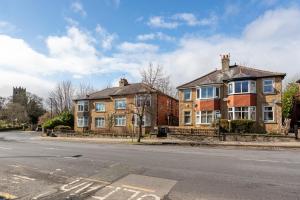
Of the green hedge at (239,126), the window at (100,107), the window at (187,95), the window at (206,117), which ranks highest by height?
the window at (187,95)

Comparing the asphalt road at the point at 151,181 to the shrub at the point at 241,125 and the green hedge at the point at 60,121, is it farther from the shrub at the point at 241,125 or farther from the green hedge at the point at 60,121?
the green hedge at the point at 60,121

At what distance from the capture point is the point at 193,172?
1124 centimetres

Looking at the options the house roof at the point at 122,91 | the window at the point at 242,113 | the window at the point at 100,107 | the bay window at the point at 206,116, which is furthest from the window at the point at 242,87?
the window at the point at 100,107

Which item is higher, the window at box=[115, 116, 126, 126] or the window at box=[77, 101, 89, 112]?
the window at box=[77, 101, 89, 112]

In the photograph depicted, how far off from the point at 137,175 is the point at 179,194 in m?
Result: 3.06

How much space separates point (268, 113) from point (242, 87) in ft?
13.4

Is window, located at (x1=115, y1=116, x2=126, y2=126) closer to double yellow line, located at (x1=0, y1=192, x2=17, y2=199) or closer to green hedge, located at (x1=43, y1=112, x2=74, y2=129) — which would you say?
green hedge, located at (x1=43, y1=112, x2=74, y2=129)

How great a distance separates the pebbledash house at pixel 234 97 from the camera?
33.0 m

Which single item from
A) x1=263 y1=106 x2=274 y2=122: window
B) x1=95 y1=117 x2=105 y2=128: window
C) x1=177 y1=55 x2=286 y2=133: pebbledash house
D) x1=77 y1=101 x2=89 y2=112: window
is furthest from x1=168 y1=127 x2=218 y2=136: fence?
x1=77 y1=101 x2=89 y2=112: window

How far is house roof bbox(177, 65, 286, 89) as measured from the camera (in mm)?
33575

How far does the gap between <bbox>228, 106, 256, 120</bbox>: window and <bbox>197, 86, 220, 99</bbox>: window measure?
281 cm

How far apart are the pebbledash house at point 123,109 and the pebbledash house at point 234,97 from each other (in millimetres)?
5353

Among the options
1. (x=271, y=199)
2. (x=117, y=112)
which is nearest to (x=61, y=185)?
(x=271, y=199)

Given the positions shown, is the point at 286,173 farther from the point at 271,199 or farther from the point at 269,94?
the point at 269,94
